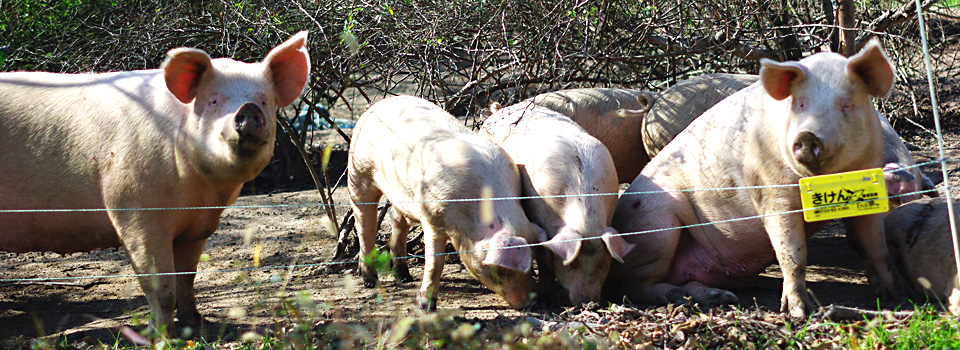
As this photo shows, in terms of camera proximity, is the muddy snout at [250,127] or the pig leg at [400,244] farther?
the pig leg at [400,244]

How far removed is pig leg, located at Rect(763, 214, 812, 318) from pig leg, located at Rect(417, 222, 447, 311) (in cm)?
166

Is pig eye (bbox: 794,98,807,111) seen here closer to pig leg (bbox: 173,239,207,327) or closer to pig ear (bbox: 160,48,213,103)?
pig ear (bbox: 160,48,213,103)

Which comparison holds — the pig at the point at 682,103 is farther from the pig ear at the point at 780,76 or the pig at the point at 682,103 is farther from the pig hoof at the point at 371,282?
the pig hoof at the point at 371,282

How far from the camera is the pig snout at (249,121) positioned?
3.37 metres

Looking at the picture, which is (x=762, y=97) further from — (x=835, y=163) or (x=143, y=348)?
(x=143, y=348)

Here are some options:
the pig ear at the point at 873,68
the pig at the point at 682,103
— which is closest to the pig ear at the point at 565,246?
the pig ear at the point at 873,68

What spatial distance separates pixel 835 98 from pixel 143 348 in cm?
314

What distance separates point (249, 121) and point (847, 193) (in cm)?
238

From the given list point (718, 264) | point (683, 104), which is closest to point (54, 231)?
point (718, 264)

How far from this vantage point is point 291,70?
3.85 meters

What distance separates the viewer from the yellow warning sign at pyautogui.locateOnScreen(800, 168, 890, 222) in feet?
10.8

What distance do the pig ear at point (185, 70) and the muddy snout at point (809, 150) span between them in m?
2.53

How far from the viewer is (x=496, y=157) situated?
14.8 ft

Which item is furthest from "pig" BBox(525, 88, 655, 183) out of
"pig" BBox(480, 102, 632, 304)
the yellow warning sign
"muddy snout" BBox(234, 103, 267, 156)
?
"muddy snout" BBox(234, 103, 267, 156)
